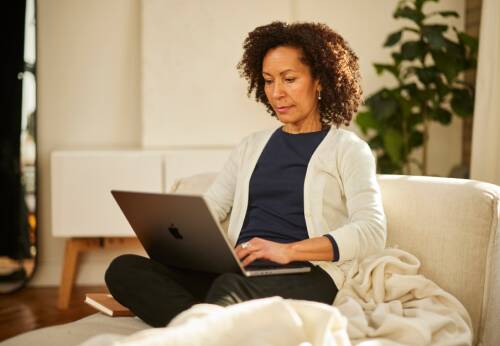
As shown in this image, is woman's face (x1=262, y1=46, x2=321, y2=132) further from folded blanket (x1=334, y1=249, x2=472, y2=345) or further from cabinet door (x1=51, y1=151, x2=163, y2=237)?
cabinet door (x1=51, y1=151, x2=163, y2=237)

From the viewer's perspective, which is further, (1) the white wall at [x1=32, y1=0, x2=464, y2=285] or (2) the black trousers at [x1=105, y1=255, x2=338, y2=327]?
(1) the white wall at [x1=32, y1=0, x2=464, y2=285]

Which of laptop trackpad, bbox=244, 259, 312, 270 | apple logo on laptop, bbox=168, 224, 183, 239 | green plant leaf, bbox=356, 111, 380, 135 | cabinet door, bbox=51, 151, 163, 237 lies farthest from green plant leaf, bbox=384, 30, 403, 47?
apple logo on laptop, bbox=168, 224, 183, 239

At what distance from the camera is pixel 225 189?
6.93 feet

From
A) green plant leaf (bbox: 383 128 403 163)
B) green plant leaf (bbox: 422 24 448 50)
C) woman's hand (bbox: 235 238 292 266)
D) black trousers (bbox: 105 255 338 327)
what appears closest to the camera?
black trousers (bbox: 105 255 338 327)

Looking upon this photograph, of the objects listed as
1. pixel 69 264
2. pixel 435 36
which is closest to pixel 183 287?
pixel 69 264

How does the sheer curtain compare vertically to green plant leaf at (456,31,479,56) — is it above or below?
below

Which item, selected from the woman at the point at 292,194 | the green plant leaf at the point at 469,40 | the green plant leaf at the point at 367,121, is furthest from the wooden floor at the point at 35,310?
the green plant leaf at the point at 469,40

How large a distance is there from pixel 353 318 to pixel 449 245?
0.37 metres

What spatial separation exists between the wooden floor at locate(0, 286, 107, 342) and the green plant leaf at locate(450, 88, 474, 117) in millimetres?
2125

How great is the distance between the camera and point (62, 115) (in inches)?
165

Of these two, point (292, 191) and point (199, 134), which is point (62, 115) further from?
point (292, 191)

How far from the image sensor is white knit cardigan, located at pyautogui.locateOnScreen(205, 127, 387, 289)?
5.61 feet

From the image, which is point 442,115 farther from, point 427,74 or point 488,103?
point 488,103

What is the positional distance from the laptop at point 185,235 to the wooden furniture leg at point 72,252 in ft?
6.49
